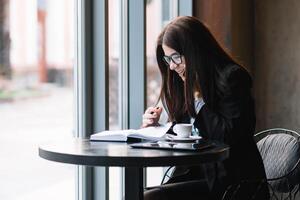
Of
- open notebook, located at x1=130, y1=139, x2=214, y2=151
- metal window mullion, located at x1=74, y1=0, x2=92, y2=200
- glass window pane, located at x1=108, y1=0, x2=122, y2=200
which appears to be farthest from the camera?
glass window pane, located at x1=108, y1=0, x2=122, y2=200

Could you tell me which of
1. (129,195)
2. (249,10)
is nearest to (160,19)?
(249,10)

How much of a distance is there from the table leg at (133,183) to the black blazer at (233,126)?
0.34 m

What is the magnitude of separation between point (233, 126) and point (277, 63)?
2385 mm

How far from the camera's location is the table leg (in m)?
1.70

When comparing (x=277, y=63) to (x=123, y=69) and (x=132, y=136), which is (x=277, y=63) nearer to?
(x=123, y=69)

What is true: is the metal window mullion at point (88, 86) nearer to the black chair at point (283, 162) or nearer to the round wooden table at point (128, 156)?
the round wooden table at point (128, 156)

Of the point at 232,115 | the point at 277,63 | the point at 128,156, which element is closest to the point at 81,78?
the point at 232,115

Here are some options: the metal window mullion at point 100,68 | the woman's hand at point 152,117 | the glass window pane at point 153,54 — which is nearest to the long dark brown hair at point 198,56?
the woman's hand at point 152,117

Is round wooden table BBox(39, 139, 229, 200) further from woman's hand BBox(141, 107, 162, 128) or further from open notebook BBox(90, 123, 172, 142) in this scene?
woman's hand BBox(141, 107, 162, 128)

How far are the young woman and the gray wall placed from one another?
7.20 feet

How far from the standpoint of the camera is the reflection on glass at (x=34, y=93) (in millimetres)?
1906

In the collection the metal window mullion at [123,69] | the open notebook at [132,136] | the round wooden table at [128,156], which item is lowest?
the round wooden table at [128,156]

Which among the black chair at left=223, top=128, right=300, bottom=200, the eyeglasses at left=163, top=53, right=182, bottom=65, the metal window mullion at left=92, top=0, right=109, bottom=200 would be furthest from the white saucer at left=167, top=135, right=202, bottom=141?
the black chair at left=223, top=128, right=300, bottom=200

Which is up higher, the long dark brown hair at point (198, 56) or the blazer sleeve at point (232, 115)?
the long dark brown hair at point (198, 56)
